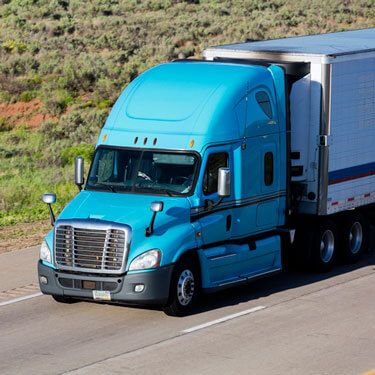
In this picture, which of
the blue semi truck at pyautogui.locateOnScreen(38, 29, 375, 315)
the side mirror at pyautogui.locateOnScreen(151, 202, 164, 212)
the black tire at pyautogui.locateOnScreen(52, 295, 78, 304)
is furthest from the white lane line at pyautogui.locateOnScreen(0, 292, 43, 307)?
the side mirror at pyautogui.locateOnScreen(151, 202, 164, 212)

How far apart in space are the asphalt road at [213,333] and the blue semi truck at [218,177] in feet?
1.34

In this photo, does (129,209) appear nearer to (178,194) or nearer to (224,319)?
(178,194)

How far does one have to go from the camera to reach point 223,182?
1541 centimetres

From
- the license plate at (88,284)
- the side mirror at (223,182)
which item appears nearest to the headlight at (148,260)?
the license plate at (88,284)

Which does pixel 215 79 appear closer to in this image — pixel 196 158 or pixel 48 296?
pixel 196 158

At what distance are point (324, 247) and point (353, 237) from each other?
0.87 meters

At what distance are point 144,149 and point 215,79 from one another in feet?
4.76

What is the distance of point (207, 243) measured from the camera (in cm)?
1570

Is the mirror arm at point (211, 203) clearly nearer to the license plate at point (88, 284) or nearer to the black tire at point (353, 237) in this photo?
the license plate at point (88, 284)

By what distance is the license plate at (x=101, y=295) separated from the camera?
15.0 meters

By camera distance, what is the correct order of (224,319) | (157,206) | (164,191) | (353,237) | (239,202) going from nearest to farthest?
(157,206)
(224,319)
(164,191)
(239,202)
(353,237)

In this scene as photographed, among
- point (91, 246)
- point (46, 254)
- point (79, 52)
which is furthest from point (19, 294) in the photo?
point (79, 52)

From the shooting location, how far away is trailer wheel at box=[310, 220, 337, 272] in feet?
59.1

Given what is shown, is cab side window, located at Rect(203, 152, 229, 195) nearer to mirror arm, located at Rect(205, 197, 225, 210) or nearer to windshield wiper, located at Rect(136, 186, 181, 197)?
mirror arm, located at Rect(205, 197, 225, 210)
